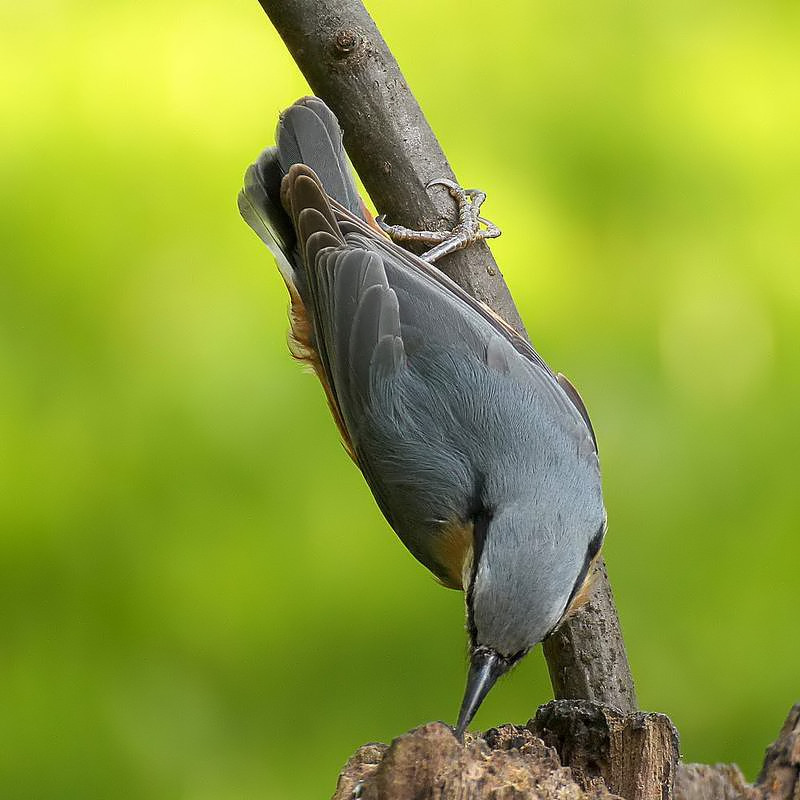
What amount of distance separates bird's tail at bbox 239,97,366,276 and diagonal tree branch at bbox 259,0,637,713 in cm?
18

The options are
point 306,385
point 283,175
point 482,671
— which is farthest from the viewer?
point 306,385

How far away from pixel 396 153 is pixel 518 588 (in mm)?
828

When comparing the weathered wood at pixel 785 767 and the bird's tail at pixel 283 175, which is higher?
the bird's tail at pixel 283 175

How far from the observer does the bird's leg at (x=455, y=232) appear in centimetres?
242

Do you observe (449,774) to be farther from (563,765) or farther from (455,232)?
(455,232)

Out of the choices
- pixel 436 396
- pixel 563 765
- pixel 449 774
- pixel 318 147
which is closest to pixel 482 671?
pixel 563 765

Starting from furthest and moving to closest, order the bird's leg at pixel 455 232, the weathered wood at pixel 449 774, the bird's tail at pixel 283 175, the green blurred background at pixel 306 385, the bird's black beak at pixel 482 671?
the green blurred background at pixel 306 385 < the bird's tail at pixel 283 175 < the bird's leg at pixel 455 232 < the bird's black beak at pixel 482 671 < the weathered wood at pixel 449 774

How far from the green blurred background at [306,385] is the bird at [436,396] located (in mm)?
677

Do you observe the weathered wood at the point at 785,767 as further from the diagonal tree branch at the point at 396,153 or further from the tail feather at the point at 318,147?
the tail feather at the point at 318,147

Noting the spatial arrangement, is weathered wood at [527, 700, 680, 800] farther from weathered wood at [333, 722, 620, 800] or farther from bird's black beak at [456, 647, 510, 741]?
bird's black beak at [456, 647, 510, 741]

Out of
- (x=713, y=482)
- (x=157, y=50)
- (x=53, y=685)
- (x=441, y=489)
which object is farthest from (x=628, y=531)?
(x=157, y=50)

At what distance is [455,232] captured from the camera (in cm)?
243

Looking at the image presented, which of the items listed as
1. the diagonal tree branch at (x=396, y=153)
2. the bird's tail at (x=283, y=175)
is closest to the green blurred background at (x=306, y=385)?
the bird's tail at (x=283, y=175)

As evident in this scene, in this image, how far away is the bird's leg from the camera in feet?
7.93
